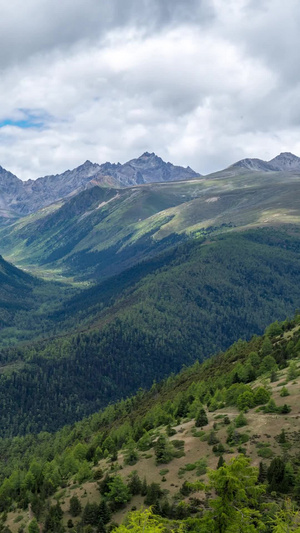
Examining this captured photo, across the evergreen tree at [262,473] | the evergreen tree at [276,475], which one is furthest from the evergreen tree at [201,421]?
the evergreen tree at [276,475]

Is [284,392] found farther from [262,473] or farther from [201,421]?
[262,473]

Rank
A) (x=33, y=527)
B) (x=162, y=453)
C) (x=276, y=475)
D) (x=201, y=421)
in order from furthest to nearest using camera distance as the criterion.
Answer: (x=201, y=421) < (x=162, y=453) < (x=33, y=527) < (x=276, y=475)

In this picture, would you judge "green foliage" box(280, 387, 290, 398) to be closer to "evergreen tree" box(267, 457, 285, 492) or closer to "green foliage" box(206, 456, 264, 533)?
"evergreen tree" box(267, 457, 285, 492)

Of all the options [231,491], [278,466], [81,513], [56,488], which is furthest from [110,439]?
[231,491]

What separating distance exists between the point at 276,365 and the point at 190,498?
6173cm

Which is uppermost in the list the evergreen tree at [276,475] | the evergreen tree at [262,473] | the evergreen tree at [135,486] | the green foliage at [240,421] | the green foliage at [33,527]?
the evergreen tree at [276,475]

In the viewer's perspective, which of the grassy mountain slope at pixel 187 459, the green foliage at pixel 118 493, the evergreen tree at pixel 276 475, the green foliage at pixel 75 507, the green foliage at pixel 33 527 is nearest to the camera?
the evergreen tree at pixel 276 475

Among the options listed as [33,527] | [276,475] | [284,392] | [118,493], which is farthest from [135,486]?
[284,392]

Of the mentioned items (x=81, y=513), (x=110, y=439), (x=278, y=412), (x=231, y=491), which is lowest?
(x=110, y=439)

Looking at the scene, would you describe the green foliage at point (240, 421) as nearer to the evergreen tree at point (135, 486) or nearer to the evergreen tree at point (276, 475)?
the evergreen tree at point (276, 475)

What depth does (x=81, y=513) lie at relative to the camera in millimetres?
75562

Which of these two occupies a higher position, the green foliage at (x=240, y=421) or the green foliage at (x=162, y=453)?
the green foliage at (x=240, y=421)

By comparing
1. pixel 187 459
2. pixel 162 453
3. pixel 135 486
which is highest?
pixel 162 453

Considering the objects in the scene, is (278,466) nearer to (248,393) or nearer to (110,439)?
(248,393)
